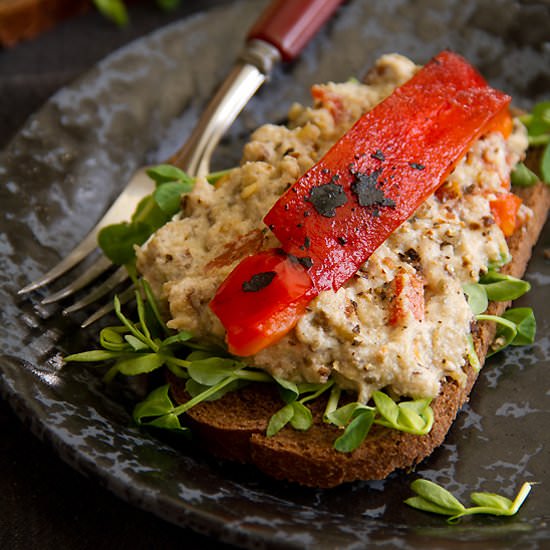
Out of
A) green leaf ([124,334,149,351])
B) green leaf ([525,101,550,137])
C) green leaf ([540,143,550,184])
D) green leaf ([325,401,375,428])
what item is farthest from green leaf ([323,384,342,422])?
green leaf ([525,101,550,137])

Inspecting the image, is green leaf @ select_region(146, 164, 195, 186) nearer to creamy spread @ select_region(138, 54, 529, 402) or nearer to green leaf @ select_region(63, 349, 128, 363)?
creamy spread @ select_region(138, 54, 529, 402)

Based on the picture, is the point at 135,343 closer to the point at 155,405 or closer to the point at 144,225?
the point at 155,405

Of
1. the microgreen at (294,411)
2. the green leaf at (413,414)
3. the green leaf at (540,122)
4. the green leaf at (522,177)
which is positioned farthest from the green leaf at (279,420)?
the green leaf at (540,122)

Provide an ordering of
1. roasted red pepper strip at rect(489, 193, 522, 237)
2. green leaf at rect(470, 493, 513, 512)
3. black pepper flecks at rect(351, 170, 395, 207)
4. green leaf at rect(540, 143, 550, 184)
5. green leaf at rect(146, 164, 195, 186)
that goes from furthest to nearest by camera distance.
→ 1. green leaf at rect(540, 143, 550, 184)
2. green leaf at rect(146, 164, 195, 186)
3. roasted red pepper strip at rect(489, 193, 522, 237)
4. black pepper flecks at rect(351, 170, 395, 207)
5. green leaf at rect(470, 493, 513, 512)

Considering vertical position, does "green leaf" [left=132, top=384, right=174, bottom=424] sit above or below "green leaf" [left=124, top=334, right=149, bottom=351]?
below

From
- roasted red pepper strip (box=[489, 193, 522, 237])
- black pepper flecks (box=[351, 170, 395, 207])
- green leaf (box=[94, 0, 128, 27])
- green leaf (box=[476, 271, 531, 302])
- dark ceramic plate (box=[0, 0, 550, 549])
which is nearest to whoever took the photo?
dark ceramic plate (box=[0, 0, 550, 549])

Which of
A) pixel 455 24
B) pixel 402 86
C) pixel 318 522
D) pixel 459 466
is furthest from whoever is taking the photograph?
pixel 455 24

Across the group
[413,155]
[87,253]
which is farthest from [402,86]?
[87,253]

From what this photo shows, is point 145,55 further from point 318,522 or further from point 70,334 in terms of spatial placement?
point 318,522
